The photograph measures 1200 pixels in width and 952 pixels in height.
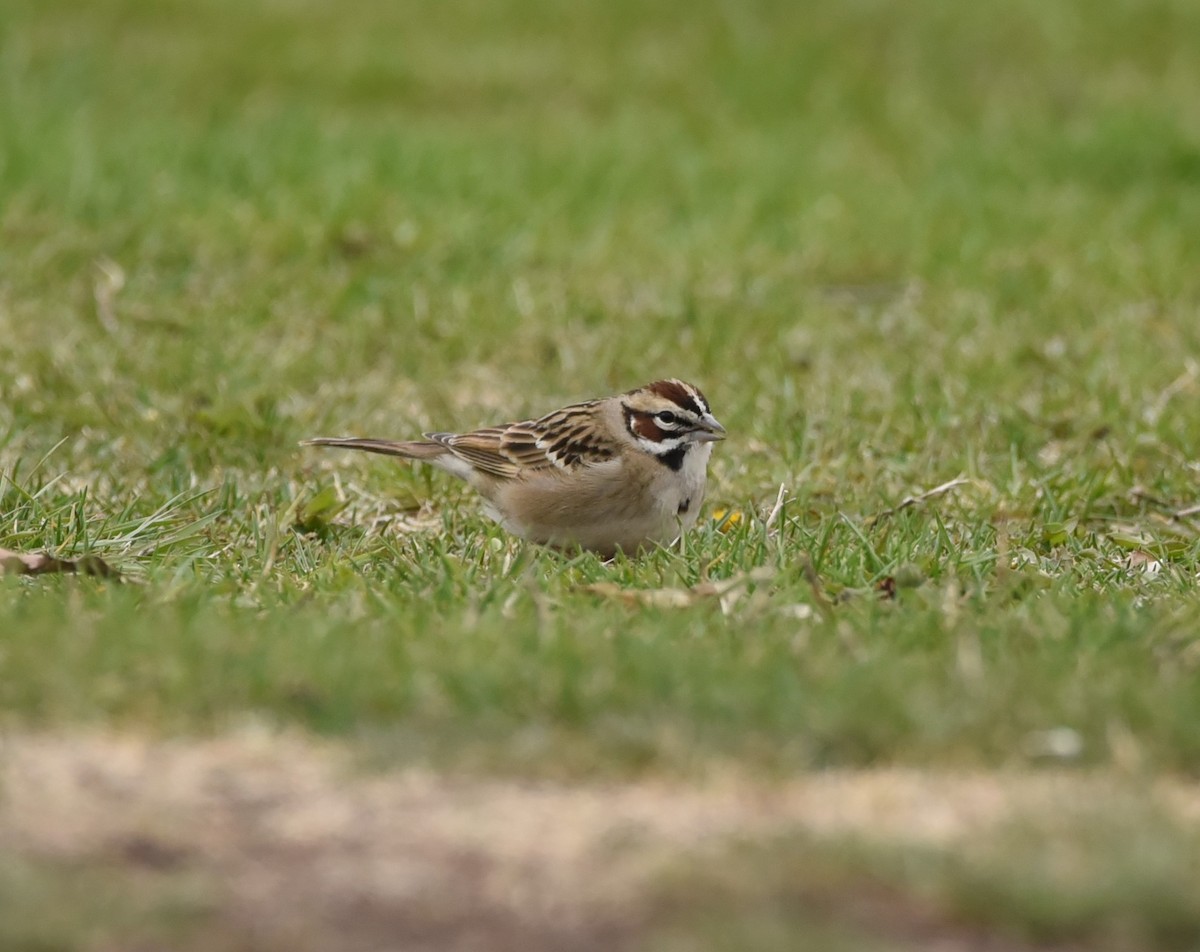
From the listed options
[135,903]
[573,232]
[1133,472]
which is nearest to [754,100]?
[573,232]

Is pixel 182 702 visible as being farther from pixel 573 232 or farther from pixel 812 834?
pixel 573 232

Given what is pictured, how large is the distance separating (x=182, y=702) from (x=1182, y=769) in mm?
2197

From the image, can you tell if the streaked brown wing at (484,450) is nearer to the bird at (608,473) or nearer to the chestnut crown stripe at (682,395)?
the bird at (608,473)

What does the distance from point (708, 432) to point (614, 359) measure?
2455 millimetres

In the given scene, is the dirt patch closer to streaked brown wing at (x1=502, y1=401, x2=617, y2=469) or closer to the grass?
the grass

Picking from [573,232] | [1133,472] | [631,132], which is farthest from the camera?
[631,132]

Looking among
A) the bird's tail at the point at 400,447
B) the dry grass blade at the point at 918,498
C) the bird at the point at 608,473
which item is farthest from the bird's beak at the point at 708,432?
the bird's tail at the point at 400,447

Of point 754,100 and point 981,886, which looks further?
point 754,100

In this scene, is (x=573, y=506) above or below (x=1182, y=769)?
below

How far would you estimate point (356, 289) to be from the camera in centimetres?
991

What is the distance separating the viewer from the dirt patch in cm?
351

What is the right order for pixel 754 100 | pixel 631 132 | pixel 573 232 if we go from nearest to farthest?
pixel 573 232
pixel 631 132
pixel 754 100

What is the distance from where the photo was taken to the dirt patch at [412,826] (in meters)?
3.51

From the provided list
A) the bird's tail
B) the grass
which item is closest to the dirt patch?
the grass
